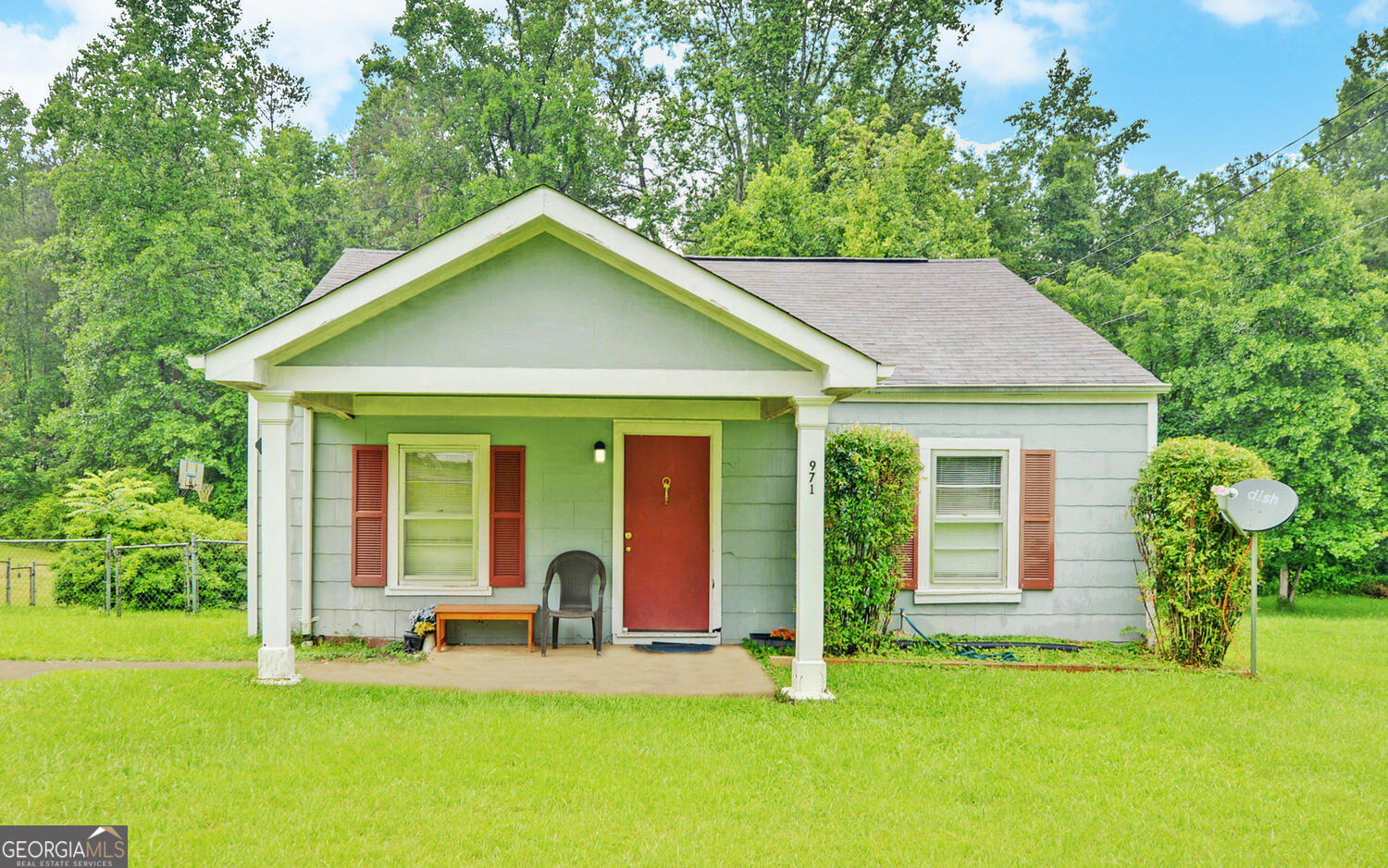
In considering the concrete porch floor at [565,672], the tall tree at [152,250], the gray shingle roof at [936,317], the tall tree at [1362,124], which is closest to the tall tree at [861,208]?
the gray shingle roof at [936,317]

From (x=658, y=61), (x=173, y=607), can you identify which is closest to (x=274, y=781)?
Answer: (x=173, y=607)

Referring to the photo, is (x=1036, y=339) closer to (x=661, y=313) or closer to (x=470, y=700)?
(x=661, y=313)

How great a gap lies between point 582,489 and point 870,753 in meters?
3.95

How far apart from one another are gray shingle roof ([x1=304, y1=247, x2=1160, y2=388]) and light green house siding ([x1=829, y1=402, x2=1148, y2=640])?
1.27ft

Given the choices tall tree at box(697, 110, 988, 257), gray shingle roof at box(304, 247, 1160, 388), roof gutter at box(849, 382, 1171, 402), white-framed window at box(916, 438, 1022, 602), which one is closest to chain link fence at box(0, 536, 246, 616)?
gray shingle roof at box(304, 247, 1160, 388)

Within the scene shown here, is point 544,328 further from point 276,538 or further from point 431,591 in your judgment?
point 431,591

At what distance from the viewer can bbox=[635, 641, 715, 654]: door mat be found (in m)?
7.56

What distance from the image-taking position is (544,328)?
6000 millimetres

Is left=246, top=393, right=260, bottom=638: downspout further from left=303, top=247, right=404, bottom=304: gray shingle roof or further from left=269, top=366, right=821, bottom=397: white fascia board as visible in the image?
left=269, top=366, right=821, bottom=397: white fascia board

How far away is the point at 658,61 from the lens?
24078 mm

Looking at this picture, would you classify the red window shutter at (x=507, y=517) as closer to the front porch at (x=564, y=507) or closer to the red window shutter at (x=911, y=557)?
the front porch at (x=564, y=507)

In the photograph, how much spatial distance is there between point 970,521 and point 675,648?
3277 millimetres

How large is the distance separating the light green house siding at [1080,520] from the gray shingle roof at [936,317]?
1.27 ft

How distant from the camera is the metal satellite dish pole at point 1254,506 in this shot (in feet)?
21.7
